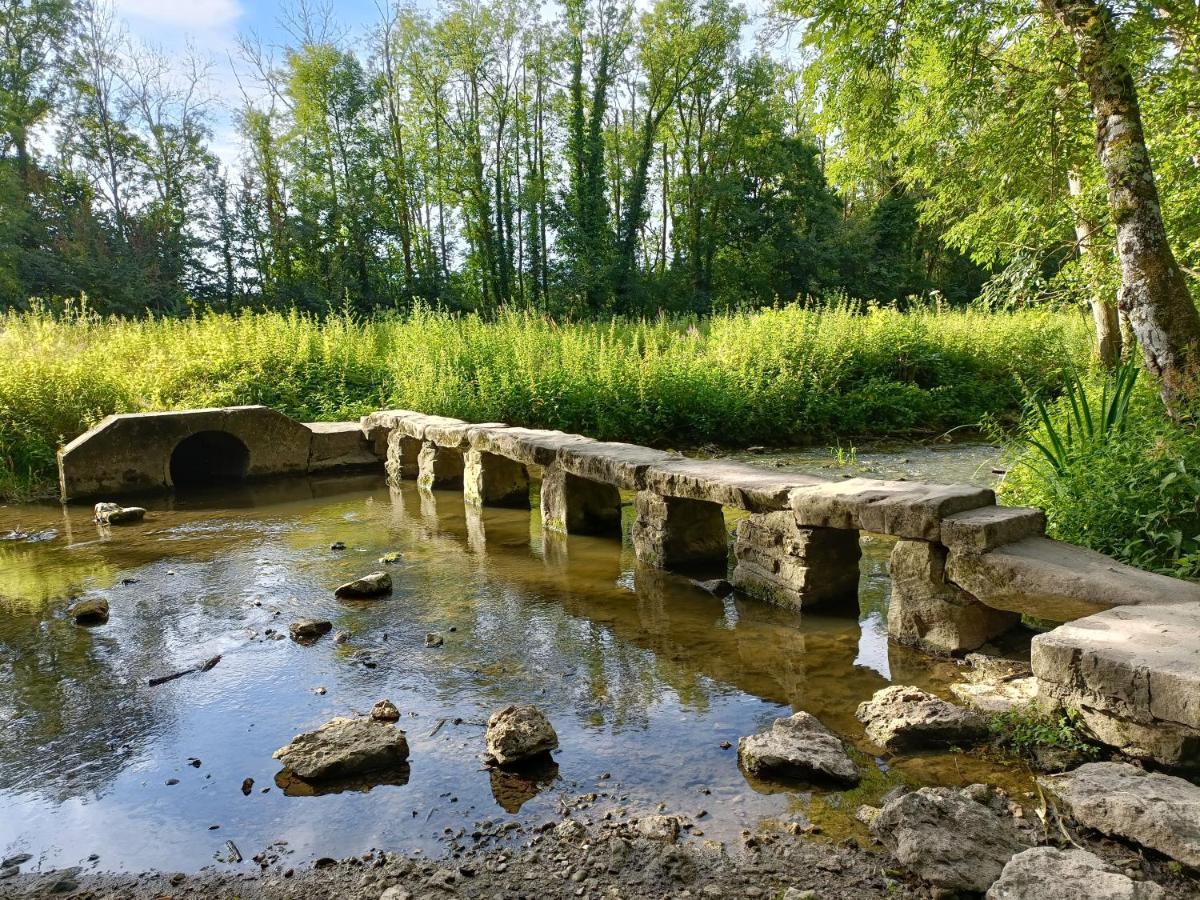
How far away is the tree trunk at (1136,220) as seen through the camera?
4.60 metres

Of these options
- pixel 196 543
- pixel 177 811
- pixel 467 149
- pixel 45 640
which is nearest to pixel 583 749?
pixel 177 811

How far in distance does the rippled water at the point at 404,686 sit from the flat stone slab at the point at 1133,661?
410 mm

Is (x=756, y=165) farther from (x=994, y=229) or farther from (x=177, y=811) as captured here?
(x=177, y=811)

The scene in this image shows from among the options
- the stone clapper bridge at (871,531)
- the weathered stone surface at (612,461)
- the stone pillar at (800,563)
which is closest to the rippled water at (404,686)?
the stone pillar at (800,563)

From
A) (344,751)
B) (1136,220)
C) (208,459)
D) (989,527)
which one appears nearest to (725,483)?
(989,527)

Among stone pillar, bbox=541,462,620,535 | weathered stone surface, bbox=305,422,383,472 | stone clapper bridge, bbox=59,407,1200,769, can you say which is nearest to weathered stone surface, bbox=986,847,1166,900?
stone clapper bridge, bbox=59,407,1200,769

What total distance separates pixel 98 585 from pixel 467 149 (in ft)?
79.3

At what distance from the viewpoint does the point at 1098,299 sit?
22.3ft

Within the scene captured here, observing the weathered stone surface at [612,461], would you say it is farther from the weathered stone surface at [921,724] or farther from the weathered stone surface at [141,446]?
the weathered stone surface at [141,446]

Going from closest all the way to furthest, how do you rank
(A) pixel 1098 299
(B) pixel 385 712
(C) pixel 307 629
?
1. (B) pixel 385 712
2. (C) pixel 307 629
3. (A) pixel 1098 299

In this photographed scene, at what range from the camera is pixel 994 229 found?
24.2ft

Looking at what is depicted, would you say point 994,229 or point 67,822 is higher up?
point 994,229

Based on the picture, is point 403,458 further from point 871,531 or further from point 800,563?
point 871,531

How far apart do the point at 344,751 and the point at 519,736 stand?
0.62 meters
